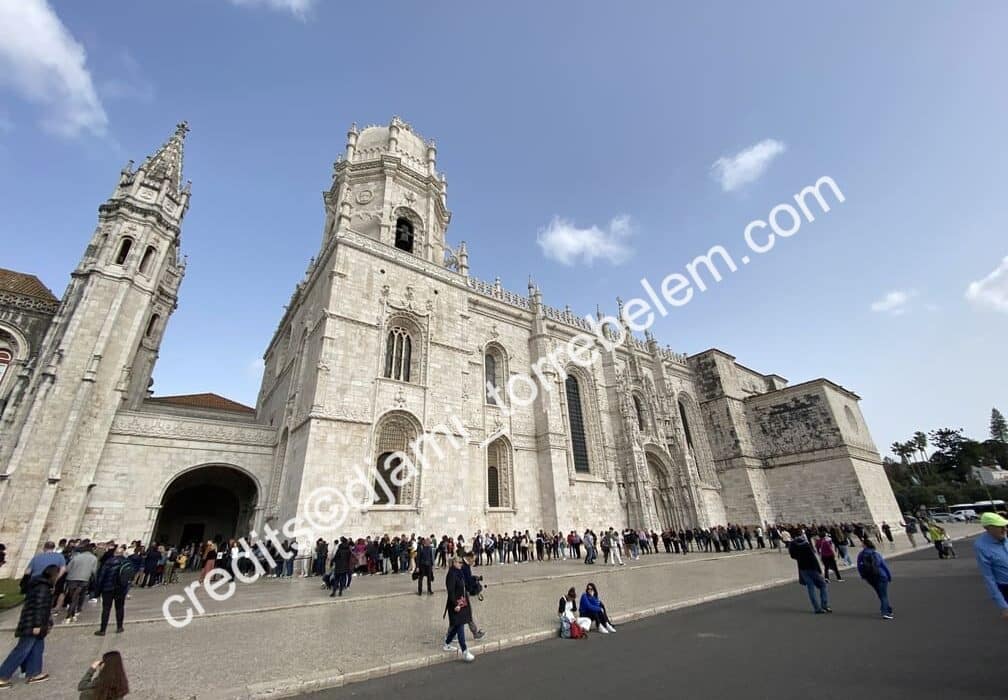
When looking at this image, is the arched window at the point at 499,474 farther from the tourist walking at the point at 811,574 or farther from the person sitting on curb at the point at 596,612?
the tourist walking at the point at 811,574

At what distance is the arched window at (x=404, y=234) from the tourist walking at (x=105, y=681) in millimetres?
20632

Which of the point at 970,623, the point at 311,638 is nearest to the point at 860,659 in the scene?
the point at 970,623

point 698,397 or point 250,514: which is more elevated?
point 698,397

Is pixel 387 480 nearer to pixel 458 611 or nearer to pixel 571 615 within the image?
pixel 571 615

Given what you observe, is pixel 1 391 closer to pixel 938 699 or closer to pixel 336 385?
pixel 336 385

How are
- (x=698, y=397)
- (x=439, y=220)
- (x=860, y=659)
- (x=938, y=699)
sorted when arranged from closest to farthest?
(x=938, y=699) → (x=860, y=659) → (x=439, y=220) → (x=698, y=397)

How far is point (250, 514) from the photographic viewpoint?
18.9 meters

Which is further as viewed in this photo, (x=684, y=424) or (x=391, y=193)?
(x=684, y=424)

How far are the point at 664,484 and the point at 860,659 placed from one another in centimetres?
2236

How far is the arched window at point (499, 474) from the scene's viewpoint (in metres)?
19.6

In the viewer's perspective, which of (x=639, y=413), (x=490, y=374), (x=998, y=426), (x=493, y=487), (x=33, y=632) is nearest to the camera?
(x=33, y=632)

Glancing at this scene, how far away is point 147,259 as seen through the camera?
1861 centimetres

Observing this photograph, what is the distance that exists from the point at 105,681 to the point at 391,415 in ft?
46.1

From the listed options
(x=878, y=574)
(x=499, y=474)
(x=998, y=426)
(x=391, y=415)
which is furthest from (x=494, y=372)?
(x=998, y=426)
